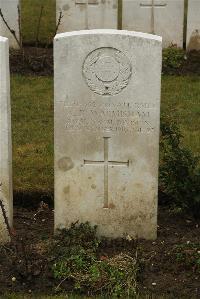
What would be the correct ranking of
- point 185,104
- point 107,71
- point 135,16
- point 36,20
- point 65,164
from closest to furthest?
point 107,71 → point 65,164 → point 185,104 → point 135,16 → point 36,20

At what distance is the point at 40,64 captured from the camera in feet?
33.1

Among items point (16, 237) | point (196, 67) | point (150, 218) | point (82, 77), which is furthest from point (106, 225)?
point (196, 67)

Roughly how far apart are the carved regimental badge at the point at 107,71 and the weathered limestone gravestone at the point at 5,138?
570 mm

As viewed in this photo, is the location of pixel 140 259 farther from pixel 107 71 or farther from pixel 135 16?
pixel 135 16

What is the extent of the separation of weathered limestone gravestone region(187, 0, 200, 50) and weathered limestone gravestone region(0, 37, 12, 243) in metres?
6.10

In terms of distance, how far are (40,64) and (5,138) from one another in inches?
195

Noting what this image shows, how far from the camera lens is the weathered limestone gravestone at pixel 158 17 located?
35.5ft

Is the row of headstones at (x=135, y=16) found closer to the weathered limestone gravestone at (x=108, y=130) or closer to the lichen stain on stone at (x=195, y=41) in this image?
the lichen stain on stone at (x=195, y=41)

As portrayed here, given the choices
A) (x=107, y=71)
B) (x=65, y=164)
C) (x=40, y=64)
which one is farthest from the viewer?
(x=40, y=64)

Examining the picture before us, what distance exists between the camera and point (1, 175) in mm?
5316

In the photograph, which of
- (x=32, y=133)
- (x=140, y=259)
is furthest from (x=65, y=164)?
(x=32, y=133)

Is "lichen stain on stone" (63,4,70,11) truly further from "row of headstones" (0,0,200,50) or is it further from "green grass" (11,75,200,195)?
"green grass" (11,75,200,195)

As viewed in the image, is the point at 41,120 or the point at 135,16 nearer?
the point at 41,120

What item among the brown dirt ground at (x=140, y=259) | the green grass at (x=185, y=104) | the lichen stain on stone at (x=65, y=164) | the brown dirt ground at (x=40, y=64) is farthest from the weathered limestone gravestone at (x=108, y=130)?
the brown dirt ground at (x=40, y=64)
